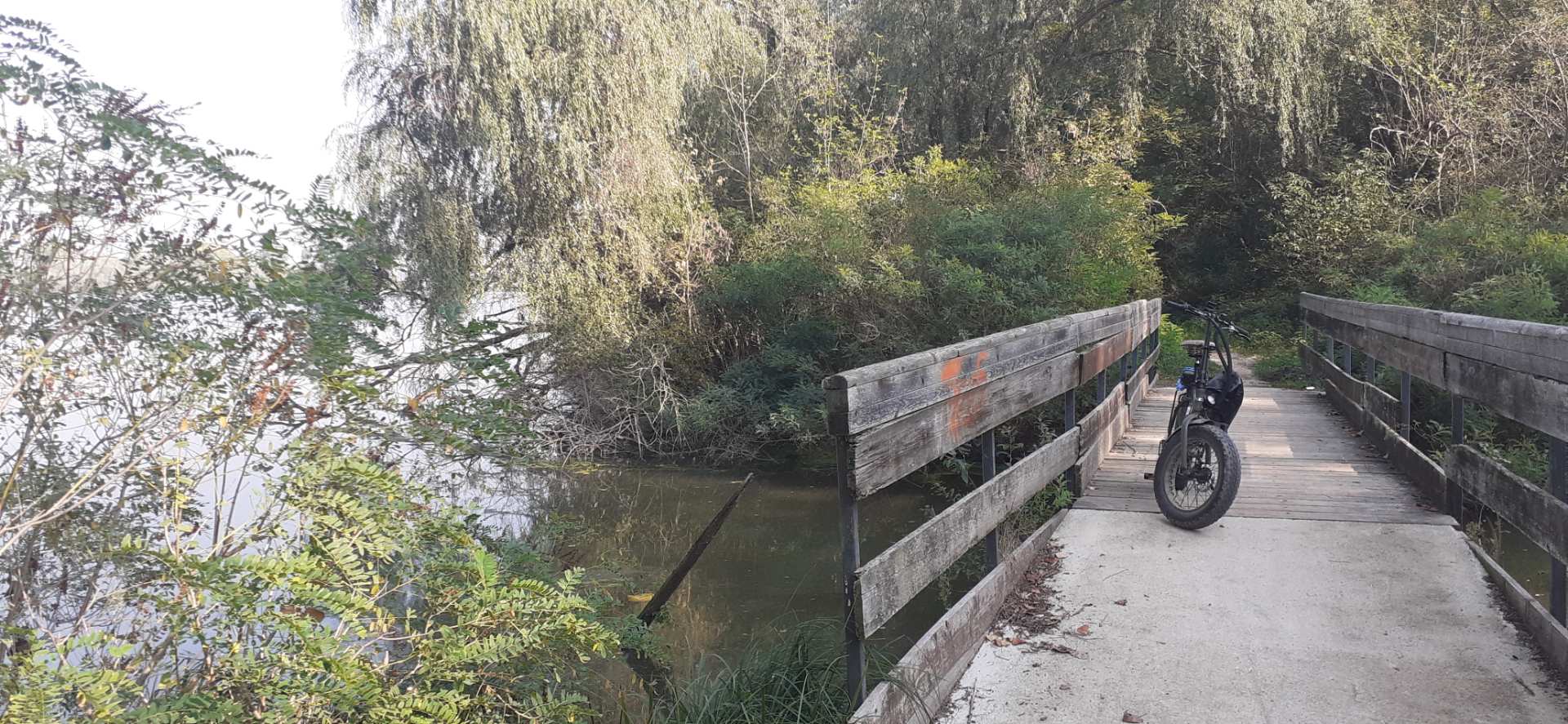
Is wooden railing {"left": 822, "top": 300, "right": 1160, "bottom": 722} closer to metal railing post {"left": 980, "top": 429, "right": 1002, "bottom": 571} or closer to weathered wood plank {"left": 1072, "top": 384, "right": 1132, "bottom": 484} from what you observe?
metal railing post {"left": 980, "top": 429, "right": 1002, "bottom": 571}

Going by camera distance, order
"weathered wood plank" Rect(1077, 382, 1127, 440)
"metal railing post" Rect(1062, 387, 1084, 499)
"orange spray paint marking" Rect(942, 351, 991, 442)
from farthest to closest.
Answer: "weathered wood plank" Rect(1077, 382, 1127, 440) < "metal railing post" Rect(1062, 387, 1084, 499) < "orange spray paint marking" Rect(942, 351, 991, 442)

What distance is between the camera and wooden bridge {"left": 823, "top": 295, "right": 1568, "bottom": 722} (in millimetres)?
3068

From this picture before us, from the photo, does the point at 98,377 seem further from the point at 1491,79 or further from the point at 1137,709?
the point at 1491,79

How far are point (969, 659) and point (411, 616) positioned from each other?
7.27 ft

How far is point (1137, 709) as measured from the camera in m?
3.16

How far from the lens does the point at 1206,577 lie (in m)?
4.38

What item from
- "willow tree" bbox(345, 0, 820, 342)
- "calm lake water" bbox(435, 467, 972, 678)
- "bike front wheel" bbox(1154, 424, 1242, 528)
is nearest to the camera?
"bike front wheel" bbox(1154, 424, 1242, 528)

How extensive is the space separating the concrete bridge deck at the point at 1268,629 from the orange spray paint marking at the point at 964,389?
82 cm

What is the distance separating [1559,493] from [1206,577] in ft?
4.38

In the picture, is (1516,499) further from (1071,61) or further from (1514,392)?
(1071,61)

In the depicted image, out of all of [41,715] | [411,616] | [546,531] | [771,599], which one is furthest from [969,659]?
[771,599]

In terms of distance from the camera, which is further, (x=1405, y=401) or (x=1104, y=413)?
(x=1104, y=413)

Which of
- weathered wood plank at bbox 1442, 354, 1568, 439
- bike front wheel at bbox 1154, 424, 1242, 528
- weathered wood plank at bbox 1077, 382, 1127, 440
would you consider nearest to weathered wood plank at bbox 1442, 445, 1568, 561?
weathered wood plank at bbox 1442, 354, 1568, 439

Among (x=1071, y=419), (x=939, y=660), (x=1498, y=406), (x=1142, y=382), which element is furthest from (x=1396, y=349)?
(x=1142, y=382)
